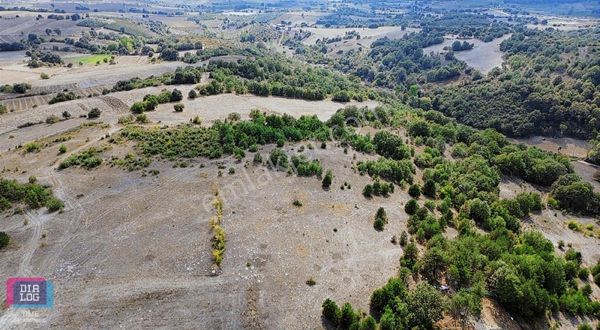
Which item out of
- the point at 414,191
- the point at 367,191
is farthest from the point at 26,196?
Result: the point at 414,191

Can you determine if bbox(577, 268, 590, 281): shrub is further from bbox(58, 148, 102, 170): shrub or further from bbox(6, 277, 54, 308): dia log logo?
bbox(58, 148, 102, 170): shrub

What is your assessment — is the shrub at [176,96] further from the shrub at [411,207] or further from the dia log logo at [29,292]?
the shrub at [411,207]

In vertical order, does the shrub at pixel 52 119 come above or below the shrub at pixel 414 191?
above

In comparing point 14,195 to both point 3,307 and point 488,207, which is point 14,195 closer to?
point 3,307

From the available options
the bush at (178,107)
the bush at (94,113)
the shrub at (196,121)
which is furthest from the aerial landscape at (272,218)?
the bush at (178,107)

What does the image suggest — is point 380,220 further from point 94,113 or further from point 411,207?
point 94,113

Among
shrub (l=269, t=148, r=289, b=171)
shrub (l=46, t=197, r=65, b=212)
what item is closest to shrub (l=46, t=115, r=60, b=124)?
shrub (l=46, t=197, r=65, b=212)

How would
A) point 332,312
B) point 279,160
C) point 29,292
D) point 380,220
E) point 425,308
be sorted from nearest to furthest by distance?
point 425,308
point 332,312
point 29,292
point 380,220
point 279,160

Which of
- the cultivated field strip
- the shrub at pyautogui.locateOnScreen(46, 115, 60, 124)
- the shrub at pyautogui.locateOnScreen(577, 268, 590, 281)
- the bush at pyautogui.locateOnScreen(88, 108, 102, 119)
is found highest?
the bush at pyautogui.locateOnScreen(88, 108, 102, 119)
